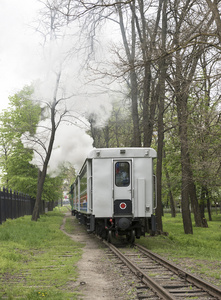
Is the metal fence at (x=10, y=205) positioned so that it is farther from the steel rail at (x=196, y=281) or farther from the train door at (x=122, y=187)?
the steel rail at (x=196, y=281)

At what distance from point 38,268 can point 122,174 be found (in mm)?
4566

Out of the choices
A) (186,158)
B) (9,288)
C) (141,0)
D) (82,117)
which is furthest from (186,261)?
(82,117)

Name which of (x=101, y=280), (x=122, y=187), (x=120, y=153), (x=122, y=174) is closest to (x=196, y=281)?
(x=101, y=280)

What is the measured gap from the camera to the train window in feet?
41.8

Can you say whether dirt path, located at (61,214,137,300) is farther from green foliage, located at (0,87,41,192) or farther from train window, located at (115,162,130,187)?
green foliage, located at (0,87,41,192)

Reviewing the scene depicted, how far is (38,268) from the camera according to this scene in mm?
9000

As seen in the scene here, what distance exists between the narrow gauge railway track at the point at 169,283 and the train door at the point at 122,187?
2916mm

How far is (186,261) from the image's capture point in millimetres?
9758

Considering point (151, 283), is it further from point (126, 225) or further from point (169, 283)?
point (126, 225)

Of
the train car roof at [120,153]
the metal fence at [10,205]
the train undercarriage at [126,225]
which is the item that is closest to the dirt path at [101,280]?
the train undercarriage at [126,225]

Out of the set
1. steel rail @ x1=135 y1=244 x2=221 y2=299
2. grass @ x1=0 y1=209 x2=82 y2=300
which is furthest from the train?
steel rail @ x1=135 y1=244 x2=221 y2=299

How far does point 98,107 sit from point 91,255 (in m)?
17.2

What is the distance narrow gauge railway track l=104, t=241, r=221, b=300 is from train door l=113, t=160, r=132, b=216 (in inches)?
115

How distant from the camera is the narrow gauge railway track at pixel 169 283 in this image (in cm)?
629
